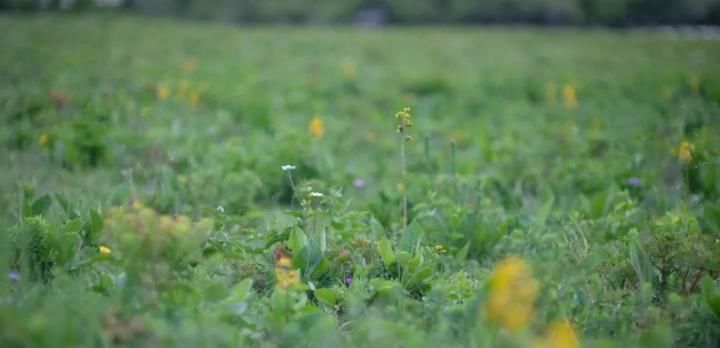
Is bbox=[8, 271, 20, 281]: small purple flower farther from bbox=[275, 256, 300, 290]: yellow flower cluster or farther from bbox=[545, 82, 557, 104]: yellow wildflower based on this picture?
bbox=[545, 82, 557, 104]: yellow wildflower

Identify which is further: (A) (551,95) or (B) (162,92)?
(A) (551,95)

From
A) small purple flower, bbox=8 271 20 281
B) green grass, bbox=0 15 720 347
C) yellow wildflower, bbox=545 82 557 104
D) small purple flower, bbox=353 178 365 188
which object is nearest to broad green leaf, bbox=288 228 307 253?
green grass, bbox=0 15 720 347

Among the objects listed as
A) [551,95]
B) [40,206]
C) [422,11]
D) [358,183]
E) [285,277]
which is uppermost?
[285,277]

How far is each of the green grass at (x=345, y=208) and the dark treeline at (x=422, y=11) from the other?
93.9 feet

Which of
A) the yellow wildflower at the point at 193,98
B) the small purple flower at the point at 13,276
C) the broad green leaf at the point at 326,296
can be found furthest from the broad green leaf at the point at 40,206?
the yellow wildflower at the point at 193,98

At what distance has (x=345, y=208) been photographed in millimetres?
3467

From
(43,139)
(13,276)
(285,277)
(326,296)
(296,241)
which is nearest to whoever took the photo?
(285,277)

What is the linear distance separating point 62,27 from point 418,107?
1292 centimetres

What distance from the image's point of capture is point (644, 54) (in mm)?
16188

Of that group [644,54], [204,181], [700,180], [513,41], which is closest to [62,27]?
[513,41]

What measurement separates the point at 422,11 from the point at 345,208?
35.9 m

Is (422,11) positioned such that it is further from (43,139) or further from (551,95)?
(43,139)

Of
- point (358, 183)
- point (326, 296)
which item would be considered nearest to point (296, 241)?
point (326, 296)

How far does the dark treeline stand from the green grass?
28.6m
